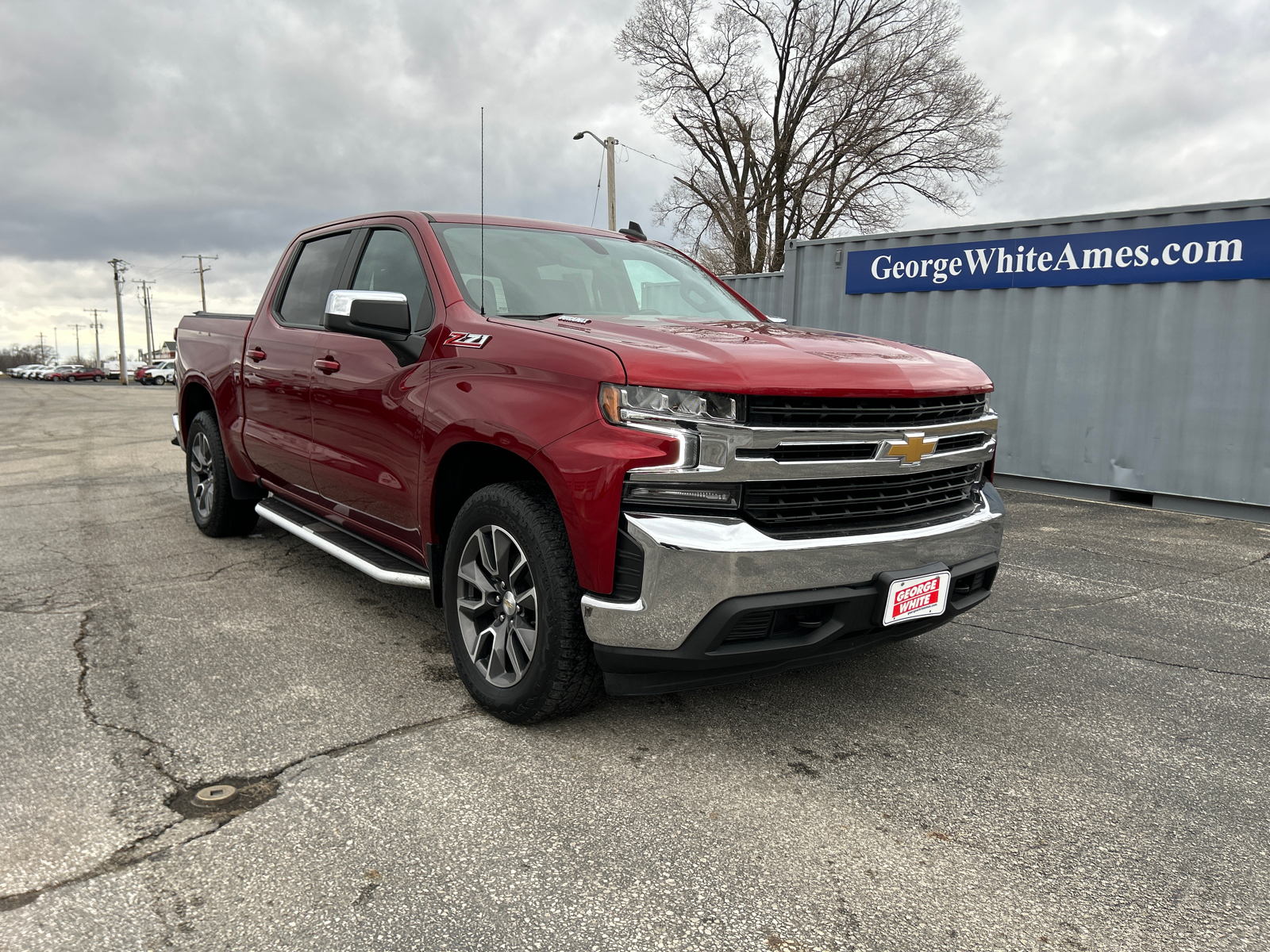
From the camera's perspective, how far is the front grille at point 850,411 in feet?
8.30

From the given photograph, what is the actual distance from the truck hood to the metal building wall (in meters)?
6.00

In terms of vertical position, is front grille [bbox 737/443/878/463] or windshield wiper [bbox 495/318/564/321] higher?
windshield wiper [bbox 495/318/564/321]

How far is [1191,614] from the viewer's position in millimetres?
4598

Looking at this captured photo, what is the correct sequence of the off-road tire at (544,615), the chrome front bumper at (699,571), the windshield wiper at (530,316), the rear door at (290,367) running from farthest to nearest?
the rear door at (290,367), the windshield wiper at (530,316), the off-road tire at (544,615), the chrome front bumper at (699,571)

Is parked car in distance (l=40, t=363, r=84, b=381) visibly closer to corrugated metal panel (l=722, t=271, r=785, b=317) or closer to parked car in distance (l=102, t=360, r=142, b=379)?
parked car in distance (l=102, t=360, r=142, b=379)

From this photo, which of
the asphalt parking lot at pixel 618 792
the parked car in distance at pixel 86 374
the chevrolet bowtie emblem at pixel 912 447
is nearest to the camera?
the asphalt parking lot at pixel 618 792

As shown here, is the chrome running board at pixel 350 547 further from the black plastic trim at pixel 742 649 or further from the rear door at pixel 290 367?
the black plastic trim at pixel 742 649

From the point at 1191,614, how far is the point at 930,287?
5.72 m

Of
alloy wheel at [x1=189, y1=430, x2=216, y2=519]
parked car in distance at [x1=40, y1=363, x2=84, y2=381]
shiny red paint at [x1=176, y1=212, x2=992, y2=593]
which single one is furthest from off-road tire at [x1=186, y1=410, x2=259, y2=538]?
parked car in distance at [x1=40, y1=363, x2=84, y2=381]

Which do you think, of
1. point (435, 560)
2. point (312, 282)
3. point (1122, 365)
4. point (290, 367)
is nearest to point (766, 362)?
point (435, 560)

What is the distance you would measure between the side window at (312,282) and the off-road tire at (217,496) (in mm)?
1147

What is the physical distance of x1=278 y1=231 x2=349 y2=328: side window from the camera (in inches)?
171

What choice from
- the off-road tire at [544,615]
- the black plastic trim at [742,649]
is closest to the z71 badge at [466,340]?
the off-road tire at [544,615]

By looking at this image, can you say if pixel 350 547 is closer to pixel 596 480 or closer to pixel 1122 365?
pixel 596 480
